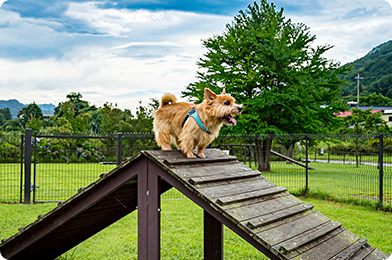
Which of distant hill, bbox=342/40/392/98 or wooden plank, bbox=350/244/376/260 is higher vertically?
distant hill, bbox=342/40/392/98

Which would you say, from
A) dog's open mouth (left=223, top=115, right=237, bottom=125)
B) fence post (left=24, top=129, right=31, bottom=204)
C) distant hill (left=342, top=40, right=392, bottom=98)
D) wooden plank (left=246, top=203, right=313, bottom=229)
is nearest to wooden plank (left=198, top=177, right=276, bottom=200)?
wooden plank (left=246, top=203, right=313, bottom=229)

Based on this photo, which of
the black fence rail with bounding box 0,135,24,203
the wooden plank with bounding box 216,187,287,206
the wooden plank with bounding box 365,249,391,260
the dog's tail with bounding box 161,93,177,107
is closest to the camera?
the wooden plank with bounding box 216,187,287,206

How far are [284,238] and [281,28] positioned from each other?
50.0 feet

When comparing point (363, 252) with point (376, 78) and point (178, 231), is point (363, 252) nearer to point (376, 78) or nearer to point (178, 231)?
point (178, 231)

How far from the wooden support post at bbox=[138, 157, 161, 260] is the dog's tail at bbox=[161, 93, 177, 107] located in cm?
105

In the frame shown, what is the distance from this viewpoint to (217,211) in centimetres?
239

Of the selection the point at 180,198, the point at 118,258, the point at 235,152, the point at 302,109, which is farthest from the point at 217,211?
the point at 235,152

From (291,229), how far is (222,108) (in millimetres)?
1249

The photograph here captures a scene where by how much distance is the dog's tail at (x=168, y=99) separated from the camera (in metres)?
3.56

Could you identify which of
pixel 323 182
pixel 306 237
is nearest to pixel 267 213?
pixel 306 237

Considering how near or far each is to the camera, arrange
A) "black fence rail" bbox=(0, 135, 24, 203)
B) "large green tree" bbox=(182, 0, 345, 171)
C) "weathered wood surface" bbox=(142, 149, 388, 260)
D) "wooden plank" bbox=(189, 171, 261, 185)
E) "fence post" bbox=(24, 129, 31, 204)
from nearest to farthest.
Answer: "weathered wood surface" bbox=(142, 149, 388, 260)
"wooden plank" bbox=(189, 171, 261, 185)
"fence post" bbox=(24, 129, 31, 204)
"black fence rail" bbox=(0, 135, 24, 203)
"large green tree" bbox=(182, 0, 345, 171)

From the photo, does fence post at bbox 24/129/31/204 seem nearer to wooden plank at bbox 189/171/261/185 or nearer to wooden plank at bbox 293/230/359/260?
wooden plank at bbox 189/171/261/185

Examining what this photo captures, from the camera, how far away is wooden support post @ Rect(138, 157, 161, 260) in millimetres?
2615

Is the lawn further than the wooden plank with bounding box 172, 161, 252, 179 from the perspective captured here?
Yes
